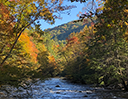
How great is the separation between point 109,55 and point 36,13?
10.7m

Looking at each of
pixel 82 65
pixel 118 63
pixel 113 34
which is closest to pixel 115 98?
pixel 118 63

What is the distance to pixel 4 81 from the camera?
610cm

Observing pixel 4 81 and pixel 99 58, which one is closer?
pixel 4 81

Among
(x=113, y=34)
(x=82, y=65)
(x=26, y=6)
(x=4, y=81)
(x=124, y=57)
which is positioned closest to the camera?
(x=4, y=81)

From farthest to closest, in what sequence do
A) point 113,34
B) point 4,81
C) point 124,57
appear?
point 113,34 → point 124,57 → point 4,81

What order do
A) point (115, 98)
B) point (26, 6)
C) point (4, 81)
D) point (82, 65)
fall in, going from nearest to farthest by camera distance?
point (4, 81)
point (26, 6)
point (115, 98)
point (82, 65)

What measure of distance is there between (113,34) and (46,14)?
33.2ft

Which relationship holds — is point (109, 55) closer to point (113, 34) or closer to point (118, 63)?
point (118, 63)

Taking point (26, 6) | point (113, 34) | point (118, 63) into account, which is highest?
point (26, 6)

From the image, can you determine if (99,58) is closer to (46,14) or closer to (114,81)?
(114,81)

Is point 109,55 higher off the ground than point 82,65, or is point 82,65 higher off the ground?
point 109,55

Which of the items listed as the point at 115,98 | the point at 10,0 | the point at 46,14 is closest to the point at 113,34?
the point at 115,98

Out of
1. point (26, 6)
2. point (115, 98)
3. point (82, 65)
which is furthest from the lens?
point (82, 65)

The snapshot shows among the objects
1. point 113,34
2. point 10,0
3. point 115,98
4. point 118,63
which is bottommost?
point 115,98
